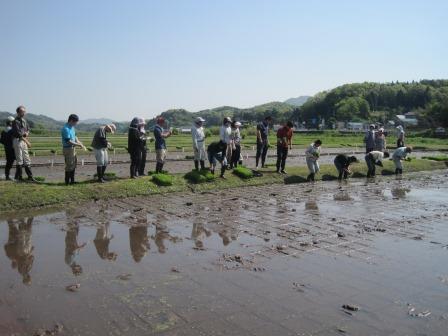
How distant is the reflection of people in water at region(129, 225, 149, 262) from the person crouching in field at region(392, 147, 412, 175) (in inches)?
470

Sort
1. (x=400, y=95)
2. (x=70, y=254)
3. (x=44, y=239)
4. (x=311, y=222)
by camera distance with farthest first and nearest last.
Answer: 1. (x=400, y=95)
2. (x=311, y=222)
3. (x=44, y=239)
4. (x=70, y=254)

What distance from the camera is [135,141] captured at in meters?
12.4

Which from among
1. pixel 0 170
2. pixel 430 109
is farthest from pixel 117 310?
pixel 430 109

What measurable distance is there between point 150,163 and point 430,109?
2514 inches

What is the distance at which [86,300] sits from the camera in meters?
4.99

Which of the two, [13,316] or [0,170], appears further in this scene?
[0,170]

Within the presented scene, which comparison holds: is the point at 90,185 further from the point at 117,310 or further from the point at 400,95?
the point at 400,95

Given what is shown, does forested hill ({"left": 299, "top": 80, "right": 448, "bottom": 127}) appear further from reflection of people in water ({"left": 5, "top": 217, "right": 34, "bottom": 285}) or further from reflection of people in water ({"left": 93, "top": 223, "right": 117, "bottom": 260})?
reflection of people in water ({"left": 5, "top": 217, "right": 34, "bottom": 285})

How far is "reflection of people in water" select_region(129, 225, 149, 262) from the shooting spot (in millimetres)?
6812

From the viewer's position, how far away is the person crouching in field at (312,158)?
1472cm

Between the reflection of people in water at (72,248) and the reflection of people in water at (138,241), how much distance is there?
0.81 metres

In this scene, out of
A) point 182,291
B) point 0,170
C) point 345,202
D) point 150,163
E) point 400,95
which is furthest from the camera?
point 400,95

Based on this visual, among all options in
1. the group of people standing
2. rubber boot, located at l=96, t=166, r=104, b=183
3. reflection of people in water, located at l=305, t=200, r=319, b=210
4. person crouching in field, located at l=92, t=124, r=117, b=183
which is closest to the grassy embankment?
rubber boot, located at l=96, t=166, r=104, b=183

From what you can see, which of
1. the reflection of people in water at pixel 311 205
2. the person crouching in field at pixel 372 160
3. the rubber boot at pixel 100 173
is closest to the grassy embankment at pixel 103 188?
the rubber boot at pixel 100 173
